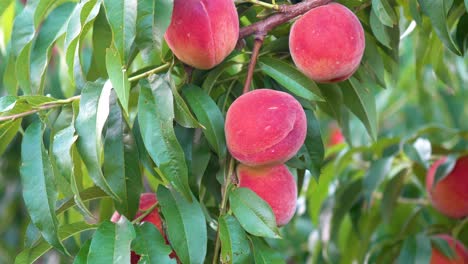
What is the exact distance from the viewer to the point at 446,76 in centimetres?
125

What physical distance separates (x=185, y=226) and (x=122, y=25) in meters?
0.23

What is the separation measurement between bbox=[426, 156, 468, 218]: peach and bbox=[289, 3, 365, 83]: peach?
1.53ft

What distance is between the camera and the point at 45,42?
3.30 feet

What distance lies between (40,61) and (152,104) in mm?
237

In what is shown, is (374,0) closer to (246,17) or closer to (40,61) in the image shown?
(246,17)

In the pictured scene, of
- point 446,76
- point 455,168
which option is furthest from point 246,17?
point 455,168

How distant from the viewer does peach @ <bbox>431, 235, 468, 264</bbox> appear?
4.09 feet

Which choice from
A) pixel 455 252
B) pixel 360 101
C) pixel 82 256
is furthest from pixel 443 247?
pixel 82 256

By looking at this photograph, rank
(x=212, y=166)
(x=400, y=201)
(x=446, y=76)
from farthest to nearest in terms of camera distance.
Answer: (x=400, y=201) < (x=446, y=76) < (x=212, y=166)

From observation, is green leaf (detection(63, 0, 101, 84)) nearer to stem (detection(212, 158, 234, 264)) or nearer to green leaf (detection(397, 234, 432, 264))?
stem (detection(212, 158, 234, 264))

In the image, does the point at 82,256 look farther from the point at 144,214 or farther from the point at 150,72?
the point at 150,72

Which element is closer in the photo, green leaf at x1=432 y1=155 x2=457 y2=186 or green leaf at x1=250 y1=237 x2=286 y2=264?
green leaf at x1=250 y1=237 x2=286 y2=264

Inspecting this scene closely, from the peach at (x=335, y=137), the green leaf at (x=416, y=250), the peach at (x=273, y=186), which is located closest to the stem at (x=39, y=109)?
the peach at (x=273, y=186)

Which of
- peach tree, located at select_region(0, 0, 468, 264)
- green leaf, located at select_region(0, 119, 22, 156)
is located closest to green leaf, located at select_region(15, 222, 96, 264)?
peach tree, located at select_region(0, 0, 468, 264)
